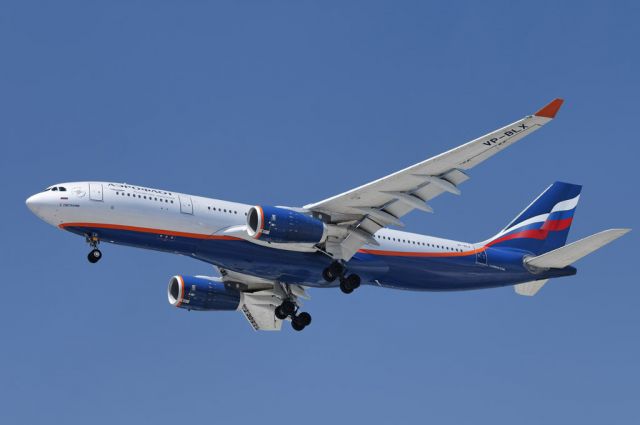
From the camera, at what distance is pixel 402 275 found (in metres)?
44.3

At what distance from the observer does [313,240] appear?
41156mm

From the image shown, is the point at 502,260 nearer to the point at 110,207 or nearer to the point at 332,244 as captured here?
the point at 332,244

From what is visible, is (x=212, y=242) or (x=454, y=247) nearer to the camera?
(x=212, y=242)

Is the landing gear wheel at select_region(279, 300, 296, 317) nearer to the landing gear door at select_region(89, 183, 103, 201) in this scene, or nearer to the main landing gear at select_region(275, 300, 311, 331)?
the main landing gear at select_region(275, 300, 311, 331)

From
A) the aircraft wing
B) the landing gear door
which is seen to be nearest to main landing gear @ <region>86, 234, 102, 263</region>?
the landing gear door

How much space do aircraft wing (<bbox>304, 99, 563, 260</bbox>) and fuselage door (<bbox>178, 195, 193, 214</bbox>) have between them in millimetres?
4438

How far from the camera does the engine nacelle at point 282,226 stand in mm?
40156

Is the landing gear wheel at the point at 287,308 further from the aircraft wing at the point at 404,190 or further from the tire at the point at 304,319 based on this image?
the aircraft wing at the point at 404,190

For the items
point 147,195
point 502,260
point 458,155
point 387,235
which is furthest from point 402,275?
point 147,195

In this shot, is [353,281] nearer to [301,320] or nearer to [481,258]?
[301,320]

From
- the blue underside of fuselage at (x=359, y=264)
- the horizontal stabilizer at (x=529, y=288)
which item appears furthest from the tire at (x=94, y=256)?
the horizontal stabilizer at (x=529, y=288)

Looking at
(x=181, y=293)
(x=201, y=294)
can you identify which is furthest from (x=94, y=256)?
(x=201, y=294)

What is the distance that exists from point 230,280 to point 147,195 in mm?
8217

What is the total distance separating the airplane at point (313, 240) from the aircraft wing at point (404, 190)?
0.04 meters
